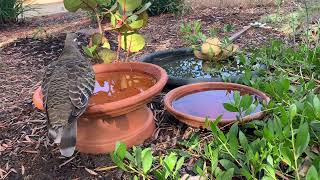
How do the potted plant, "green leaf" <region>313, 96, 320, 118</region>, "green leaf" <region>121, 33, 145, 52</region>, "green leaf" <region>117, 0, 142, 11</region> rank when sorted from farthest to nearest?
"green leaf" <region>121, 33, 145, 52</region>
"green leaf" <region>117, 0, 142, 11</region>
the potted plant
"green leaf" <region>313, 96, 320, 118</region>

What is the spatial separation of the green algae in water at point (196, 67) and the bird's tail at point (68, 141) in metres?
2.01

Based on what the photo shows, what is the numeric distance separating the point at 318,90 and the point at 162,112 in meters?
1.31

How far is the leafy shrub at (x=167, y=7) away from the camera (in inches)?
324

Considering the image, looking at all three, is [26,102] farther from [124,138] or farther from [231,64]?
[231,64]

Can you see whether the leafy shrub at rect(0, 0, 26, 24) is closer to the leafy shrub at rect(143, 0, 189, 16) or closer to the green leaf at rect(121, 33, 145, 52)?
the leafy shrub at rect(143, 0, 189, 16)

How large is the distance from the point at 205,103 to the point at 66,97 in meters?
1.21

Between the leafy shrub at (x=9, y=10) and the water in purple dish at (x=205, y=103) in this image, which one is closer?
the water in purple dish at (x=205, y=103)

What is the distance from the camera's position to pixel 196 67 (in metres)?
4.65

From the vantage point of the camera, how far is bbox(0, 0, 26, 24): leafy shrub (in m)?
8.19

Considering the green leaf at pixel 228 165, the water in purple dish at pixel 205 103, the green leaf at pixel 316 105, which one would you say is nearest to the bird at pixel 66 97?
the water in purple dish at pixel 205 103

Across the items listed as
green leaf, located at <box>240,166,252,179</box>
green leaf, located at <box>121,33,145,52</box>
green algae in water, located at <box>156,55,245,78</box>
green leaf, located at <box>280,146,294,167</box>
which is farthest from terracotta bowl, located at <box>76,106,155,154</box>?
green algae in water, located at <box>156,55,245,78</box>

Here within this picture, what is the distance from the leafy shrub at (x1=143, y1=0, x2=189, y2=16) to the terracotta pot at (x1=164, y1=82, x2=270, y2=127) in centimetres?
493

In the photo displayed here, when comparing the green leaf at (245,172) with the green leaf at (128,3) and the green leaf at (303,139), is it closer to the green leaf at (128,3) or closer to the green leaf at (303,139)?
the green leaf at (303,139)

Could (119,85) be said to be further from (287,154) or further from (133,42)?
(287,154)
